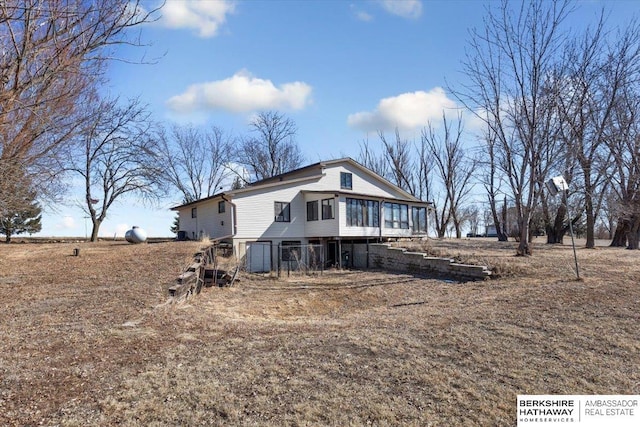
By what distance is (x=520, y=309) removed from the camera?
7344 mm

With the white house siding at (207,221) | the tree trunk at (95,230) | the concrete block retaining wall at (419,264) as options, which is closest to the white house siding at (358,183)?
the concrete block retaining wall at (419,264)

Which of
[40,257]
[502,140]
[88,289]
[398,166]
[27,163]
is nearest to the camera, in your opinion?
[27,163]

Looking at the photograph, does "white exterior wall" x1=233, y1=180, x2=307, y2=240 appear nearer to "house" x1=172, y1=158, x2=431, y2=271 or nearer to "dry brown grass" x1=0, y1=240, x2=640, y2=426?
"house" x1=172, y1=158, x2=431, y2=271

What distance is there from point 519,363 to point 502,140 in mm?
15821

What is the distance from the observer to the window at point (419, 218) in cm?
2456

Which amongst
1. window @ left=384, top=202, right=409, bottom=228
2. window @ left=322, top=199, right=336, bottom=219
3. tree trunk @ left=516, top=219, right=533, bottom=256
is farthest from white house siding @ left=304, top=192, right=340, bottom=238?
tree trunk @ left=516, top=219, right=533, bottom=256

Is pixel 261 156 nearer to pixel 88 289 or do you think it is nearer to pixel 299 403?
pixel 88 289

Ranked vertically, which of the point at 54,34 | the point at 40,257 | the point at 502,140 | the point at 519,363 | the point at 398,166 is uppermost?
the point at 398,166

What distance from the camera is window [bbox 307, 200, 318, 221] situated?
20672mm

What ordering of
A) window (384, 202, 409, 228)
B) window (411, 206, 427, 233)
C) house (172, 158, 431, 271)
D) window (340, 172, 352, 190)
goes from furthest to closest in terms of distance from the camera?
window (411, 206, 427, 233) < window (340, 172, 352, 190) < window (384, 202, 409, 228) < house (172, 158, 431, 271)

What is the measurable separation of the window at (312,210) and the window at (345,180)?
2.75 meters

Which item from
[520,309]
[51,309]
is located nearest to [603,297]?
[520,309]

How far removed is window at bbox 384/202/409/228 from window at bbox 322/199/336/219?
13.4 feet

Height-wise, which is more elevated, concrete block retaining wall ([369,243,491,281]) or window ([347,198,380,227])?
window ([347,198,380,227])
